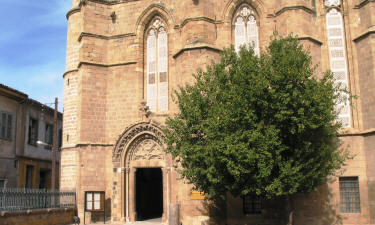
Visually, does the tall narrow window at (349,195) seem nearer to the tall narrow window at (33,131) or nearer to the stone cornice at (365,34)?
the stone cornice at (365,34)

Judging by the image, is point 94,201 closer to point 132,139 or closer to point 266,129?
point 132,139

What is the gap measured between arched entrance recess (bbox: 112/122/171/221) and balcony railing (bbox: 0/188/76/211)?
2.07 meters

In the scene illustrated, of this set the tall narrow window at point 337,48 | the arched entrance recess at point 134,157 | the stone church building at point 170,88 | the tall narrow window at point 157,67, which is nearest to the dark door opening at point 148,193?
the stone church building at point 170,88

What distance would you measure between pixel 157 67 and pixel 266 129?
8.07m

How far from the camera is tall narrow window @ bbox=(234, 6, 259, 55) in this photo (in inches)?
705

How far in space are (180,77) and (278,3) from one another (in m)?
5.34

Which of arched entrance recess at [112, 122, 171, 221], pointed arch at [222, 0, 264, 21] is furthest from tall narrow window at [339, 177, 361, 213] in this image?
pointed arch at [222, 0, 264, 21]

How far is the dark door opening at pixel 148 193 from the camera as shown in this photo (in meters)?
19.5

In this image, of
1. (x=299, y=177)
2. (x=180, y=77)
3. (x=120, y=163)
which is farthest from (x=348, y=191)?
(x=120, y=163)

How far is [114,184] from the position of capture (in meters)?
17.6

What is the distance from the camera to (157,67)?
1877 cm

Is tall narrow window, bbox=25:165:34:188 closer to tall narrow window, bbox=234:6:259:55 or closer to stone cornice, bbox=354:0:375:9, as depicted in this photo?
tall narrow window, bbox=234:6:259:55

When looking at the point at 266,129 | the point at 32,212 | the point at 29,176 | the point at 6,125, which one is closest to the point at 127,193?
the point at 32,212

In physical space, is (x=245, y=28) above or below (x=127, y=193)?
above
